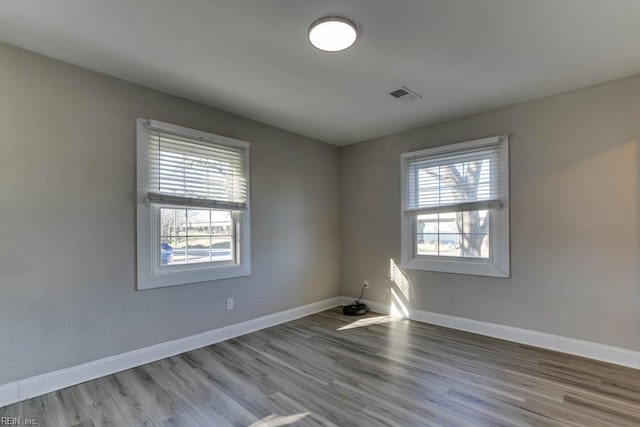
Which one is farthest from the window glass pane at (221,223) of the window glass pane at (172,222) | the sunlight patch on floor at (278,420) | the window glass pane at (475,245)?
the window glass pane at (475,245)

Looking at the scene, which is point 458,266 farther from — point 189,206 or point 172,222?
point 172,222

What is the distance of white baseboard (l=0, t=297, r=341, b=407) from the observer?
2.18 metres

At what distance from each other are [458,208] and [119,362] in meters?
3.76

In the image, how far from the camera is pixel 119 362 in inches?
103

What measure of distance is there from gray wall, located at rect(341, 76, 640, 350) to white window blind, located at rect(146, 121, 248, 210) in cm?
253

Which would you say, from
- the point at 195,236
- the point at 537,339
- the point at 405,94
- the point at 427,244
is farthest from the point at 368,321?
the point at 405,94

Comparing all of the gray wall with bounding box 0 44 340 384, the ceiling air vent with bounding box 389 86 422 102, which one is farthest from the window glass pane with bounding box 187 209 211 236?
the ceiling air vent with bounding box 389 86 422 102

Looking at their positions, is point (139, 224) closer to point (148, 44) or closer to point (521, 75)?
point (148, 44)

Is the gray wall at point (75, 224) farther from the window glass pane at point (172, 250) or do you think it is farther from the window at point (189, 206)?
the window glass pane at point (172, 250)

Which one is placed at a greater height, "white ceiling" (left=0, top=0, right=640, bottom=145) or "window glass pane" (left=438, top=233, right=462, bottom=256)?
"white ceiling" (left=0, top=0, right=640, bottom=145)

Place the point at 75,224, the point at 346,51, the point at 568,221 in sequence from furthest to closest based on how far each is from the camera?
the point at 568,221, the point at 75,224, the point at 346,51

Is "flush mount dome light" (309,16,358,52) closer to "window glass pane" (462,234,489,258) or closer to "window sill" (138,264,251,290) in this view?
"window sill" (138,264,251,290)

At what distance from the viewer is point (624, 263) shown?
107 inches

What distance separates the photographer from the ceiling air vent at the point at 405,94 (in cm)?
295
